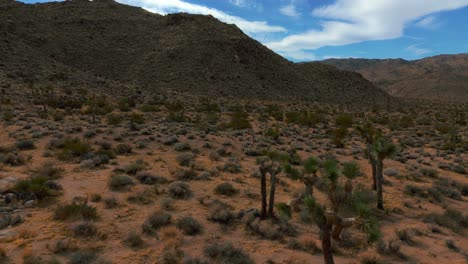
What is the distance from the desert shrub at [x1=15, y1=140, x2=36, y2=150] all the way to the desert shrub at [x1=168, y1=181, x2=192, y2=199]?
973 cm

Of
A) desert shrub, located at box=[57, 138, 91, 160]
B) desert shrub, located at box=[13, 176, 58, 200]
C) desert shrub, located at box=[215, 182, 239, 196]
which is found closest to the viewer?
desert shrub, located at box=[13, 176, 58, 200]

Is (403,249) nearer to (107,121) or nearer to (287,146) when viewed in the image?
(287,146)

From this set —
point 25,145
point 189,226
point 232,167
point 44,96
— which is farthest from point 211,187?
point 44,96

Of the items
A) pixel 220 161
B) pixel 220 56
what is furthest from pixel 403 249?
pixel 220 56

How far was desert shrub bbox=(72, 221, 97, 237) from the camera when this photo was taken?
9883 millimetres

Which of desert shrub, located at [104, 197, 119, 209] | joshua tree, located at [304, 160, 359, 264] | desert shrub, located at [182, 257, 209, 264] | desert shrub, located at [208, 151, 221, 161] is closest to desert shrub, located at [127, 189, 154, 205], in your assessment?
desert shrub, located at [104, 197, 119, 209]

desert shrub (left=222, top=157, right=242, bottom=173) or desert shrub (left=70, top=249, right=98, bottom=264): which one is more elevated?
desert shrub (left=222, top=157, right=242, bottom=173)

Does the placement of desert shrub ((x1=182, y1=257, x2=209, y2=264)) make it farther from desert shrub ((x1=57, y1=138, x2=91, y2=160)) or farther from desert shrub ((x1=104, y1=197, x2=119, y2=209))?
desert shrub ((x1=57, y1=138, x2=91, y2=160))

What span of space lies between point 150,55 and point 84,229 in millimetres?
60218

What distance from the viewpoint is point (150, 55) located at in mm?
66125

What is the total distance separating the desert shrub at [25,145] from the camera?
59.4 feet

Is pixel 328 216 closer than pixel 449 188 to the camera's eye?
Yes

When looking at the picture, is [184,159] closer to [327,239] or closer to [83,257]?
[83,257]

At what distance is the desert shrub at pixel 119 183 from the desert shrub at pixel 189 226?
405 centimetres
